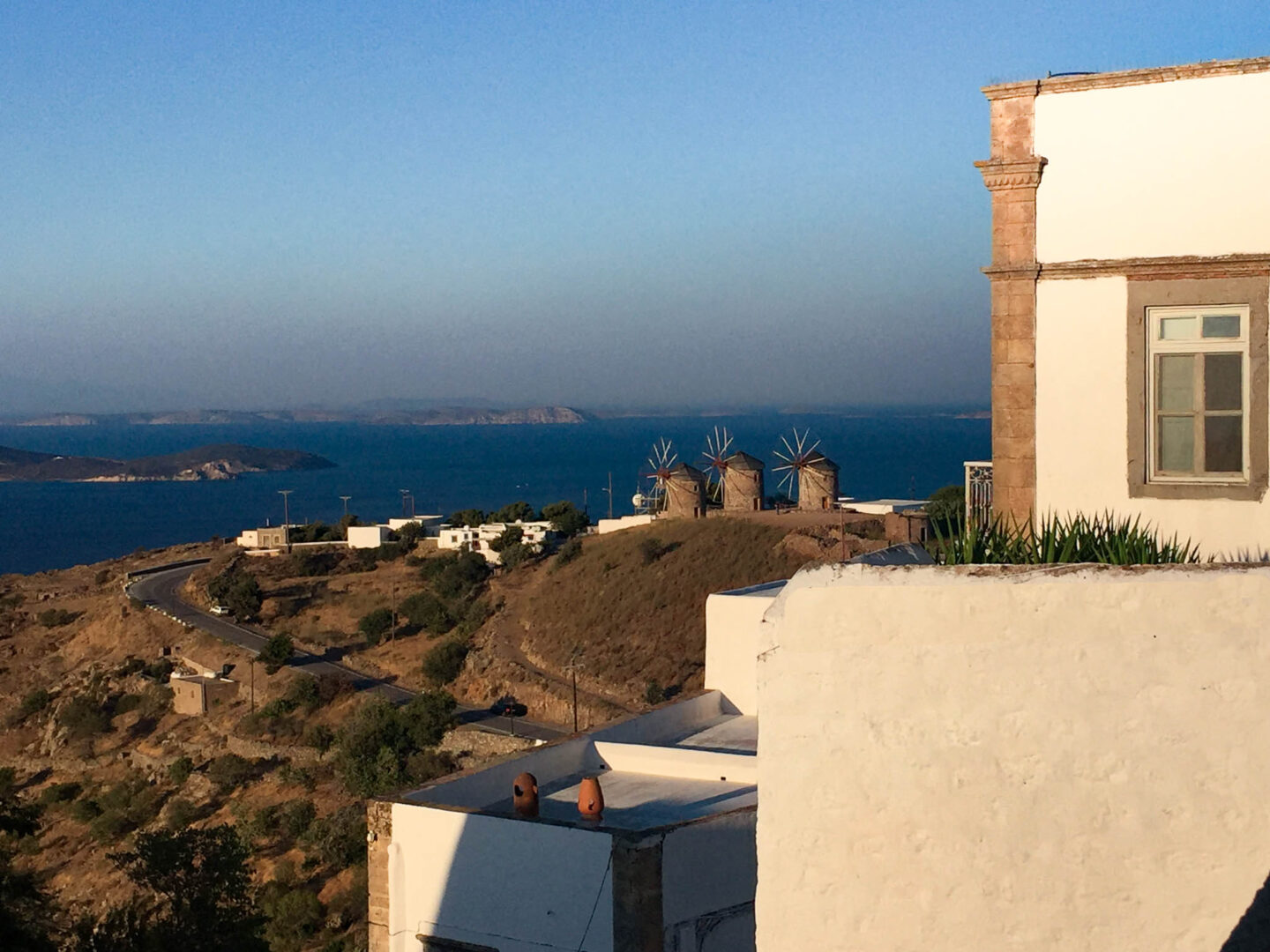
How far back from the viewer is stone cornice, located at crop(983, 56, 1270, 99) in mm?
6605

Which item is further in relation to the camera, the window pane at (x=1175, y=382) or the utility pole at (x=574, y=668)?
the utility pole at (x=574, y=668)

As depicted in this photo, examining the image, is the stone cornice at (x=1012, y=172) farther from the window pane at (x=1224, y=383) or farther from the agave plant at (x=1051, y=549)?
the agave plant at (x=1051, y=549)

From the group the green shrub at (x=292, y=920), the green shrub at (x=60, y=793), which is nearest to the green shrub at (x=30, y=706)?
the green shrub at (x=60, y=793)

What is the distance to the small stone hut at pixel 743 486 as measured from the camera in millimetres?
57312

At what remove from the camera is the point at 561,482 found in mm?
188250

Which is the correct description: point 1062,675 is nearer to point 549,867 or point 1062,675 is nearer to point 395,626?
point 549,867

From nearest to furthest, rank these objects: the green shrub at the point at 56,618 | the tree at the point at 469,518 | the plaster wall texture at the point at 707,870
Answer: the plaster wall texture at the point at 707,870, the green shrub at the point at 56,618, the tree at the point at 469,518

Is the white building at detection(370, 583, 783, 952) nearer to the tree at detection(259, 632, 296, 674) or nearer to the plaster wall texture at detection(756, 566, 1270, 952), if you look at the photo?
the plaster wall texture at detection(756, 566, 1270, 952)

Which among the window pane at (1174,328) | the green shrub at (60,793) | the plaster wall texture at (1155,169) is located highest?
the plaster wall texture at (1155,169)

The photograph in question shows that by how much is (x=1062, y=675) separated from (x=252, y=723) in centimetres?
3934

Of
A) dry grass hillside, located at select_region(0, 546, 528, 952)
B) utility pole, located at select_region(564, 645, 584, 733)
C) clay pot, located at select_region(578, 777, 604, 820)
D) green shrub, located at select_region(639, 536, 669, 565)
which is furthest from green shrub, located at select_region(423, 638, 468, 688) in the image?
clay pot, located at select_region(578, 777, 604, 820)

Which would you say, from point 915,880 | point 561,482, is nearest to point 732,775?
point 915,880

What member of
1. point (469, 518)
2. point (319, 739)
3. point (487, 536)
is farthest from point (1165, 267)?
point (469, 518)

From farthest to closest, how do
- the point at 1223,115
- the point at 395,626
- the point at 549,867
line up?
the point at 395,626 < the point at 549,867 < the point at 1223,115
